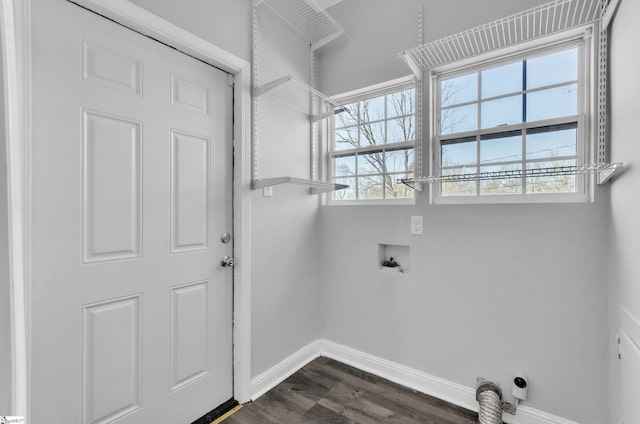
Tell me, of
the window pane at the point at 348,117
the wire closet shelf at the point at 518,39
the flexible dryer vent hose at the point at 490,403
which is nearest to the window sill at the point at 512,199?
the wire closet shelf at the point at 518,39

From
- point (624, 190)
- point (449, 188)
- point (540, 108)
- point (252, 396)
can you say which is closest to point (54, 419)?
point (252, 396)

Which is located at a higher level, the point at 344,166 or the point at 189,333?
the point at 344,166

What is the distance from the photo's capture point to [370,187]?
2.30m

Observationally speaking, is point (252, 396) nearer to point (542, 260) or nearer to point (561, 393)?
point (561, 393)

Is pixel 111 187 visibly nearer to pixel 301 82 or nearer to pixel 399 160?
pixel 301 82

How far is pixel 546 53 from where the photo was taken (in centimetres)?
167

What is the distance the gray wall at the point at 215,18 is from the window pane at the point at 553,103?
1.69 meters

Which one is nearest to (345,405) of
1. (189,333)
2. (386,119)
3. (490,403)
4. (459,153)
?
(490,403)

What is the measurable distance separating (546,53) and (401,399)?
218 centimetres

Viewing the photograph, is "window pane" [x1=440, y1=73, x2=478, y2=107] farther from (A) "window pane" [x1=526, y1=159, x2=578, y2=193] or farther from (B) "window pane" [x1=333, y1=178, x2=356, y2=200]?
(B) "window pane" [x1=333, y1=178, x2=356, y2=200]

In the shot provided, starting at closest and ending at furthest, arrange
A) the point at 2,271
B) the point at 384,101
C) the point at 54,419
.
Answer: the point at 2,271 → the point at 54,419 → the point at 384,101

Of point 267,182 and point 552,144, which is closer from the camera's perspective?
point 552,144

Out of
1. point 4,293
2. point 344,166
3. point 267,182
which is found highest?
point 344,166

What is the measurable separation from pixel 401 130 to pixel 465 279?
109 centimetres
